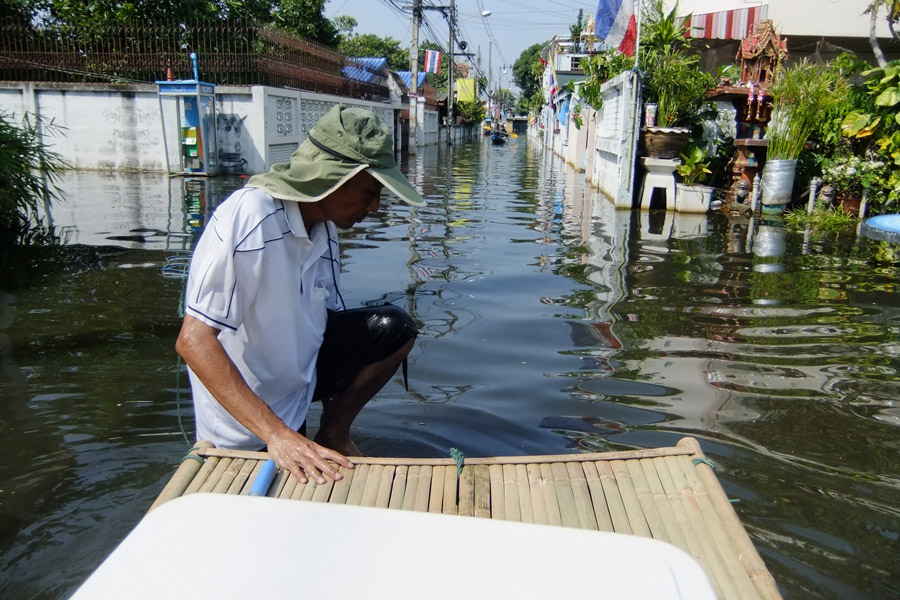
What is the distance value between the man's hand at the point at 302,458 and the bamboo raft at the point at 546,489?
24 millimetres

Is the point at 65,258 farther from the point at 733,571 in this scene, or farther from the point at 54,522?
the point at 733,571

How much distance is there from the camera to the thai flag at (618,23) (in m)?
11.0

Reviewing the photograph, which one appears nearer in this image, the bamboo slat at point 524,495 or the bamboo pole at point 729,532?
the bamboo pole at point 729,532

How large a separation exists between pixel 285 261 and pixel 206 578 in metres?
1.32

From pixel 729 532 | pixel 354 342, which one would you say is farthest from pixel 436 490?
pixel 354 342

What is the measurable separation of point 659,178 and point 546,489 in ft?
32.6

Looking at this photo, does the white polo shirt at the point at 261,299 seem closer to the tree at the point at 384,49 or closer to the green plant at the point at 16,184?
the green plant at the point at 16,184

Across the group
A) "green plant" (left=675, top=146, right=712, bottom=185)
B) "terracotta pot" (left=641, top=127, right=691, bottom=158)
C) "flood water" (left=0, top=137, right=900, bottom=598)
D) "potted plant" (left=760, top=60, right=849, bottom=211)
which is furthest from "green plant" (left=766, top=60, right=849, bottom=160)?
"flood water" (left=0, top=137, right=900, bottom=598)

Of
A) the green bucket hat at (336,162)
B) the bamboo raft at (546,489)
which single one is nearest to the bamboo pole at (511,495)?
Result: the bamboo raft at (546,489)

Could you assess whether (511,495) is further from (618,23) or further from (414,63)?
(414,63)

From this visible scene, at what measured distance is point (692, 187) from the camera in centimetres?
1075

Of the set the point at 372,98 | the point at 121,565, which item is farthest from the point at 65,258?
the point at 372,98

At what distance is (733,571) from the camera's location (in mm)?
1561

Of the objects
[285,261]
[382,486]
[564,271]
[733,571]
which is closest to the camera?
[733,571]
